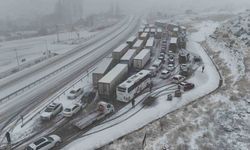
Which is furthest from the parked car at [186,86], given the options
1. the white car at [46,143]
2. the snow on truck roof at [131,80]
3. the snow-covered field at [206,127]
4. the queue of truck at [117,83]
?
the white car at [46,143]

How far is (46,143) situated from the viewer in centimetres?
2081

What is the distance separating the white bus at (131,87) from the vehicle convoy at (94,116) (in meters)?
2.68

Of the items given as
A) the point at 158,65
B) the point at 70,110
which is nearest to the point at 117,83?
the point at 70,110

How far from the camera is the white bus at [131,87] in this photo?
29430 mm

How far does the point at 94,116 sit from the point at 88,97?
21.8 ft

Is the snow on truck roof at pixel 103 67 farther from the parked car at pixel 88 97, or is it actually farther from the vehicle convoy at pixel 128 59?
the parked car at pixel 88 97

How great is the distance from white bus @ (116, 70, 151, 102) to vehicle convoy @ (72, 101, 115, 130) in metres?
2.68

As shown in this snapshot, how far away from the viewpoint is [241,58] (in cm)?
4281

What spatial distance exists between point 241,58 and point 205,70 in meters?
8.04

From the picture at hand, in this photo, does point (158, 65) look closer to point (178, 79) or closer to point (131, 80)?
point (178, 79)

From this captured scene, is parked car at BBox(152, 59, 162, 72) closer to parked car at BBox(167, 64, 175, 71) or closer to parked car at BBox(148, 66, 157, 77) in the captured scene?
parked car at BBox(148, 66, 157, 77)

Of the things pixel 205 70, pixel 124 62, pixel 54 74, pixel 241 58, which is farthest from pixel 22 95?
pixel 241 58

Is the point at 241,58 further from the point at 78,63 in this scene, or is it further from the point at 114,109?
the point at 78,63

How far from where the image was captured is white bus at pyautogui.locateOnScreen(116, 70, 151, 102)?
29430 mm
